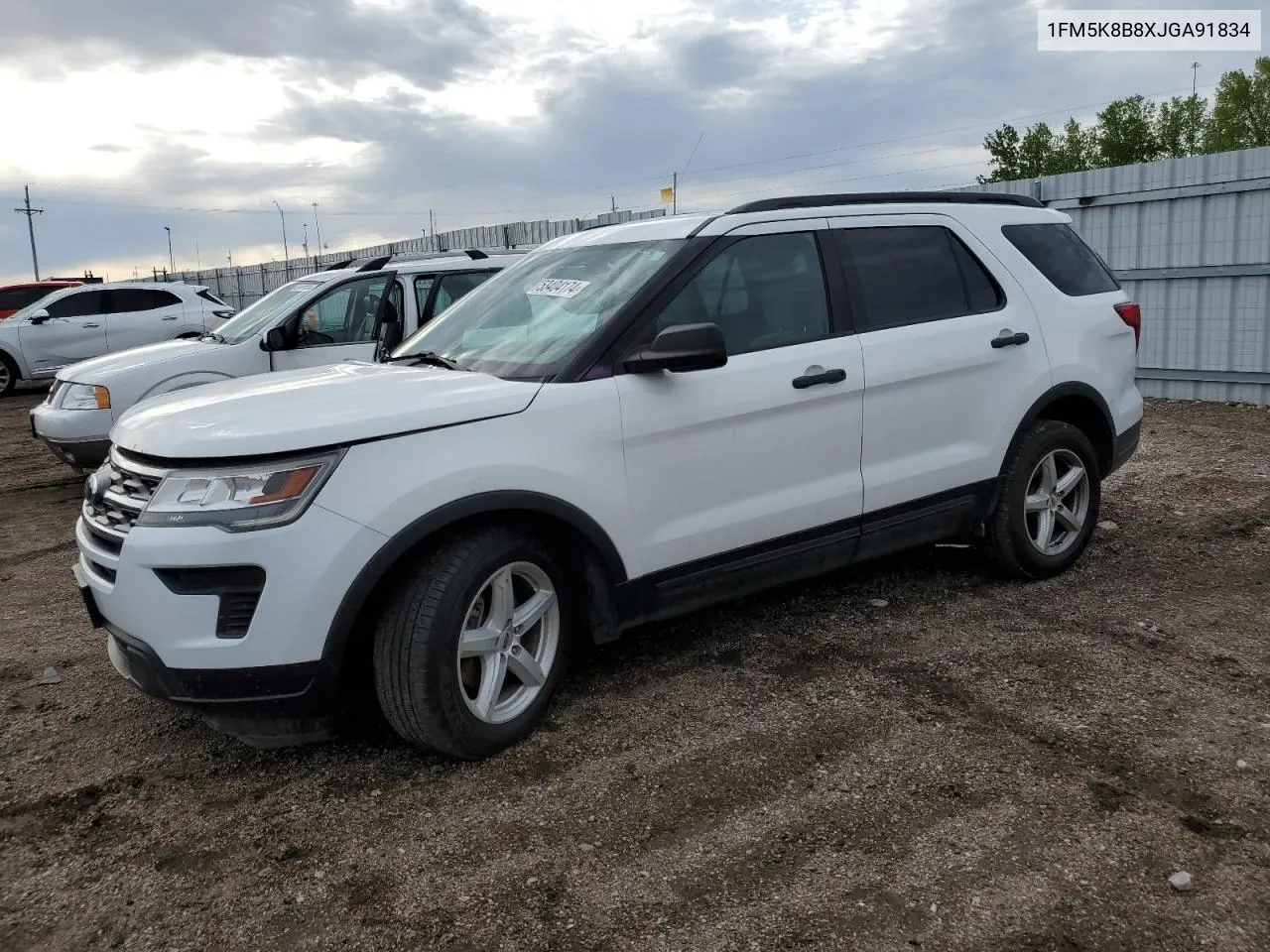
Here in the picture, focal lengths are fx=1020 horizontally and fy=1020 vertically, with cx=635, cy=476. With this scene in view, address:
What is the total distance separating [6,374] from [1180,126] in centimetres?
5897

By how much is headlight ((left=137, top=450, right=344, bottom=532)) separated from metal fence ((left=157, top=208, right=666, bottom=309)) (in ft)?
13.4

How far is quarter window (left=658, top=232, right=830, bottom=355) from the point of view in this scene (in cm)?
387

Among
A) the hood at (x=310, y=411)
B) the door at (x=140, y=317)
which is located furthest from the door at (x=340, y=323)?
the door at (x=140, y=317)

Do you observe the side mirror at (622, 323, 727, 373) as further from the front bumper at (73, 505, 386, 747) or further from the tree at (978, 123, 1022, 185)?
the tree at (978, 123, 1022, 185)

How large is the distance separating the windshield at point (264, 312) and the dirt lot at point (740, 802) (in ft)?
13.4

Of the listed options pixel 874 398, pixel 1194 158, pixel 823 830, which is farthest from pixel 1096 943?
pixel 1194 158

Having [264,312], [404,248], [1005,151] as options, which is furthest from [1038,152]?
[264,312]

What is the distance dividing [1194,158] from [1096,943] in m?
10.0

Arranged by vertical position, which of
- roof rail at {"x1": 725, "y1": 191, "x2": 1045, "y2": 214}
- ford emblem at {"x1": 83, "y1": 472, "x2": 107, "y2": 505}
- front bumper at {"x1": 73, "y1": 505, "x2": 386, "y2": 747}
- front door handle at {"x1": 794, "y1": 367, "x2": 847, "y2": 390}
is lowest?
front bumper at {"x1": 73, "y1": 505, "x2": 386, "y2": 747}

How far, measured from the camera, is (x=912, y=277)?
14.8 feet

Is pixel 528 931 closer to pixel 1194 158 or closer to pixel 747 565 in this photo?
pixel 747 565

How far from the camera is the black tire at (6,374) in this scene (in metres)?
17.1

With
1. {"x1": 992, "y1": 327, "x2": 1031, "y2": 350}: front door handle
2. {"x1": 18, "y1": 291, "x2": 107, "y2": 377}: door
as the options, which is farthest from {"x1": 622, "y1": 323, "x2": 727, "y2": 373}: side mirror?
{"x1": 18, "y1": 291, "x2": 107, "y2": 377}: door

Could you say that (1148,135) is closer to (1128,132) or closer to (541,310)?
(1128,132)
